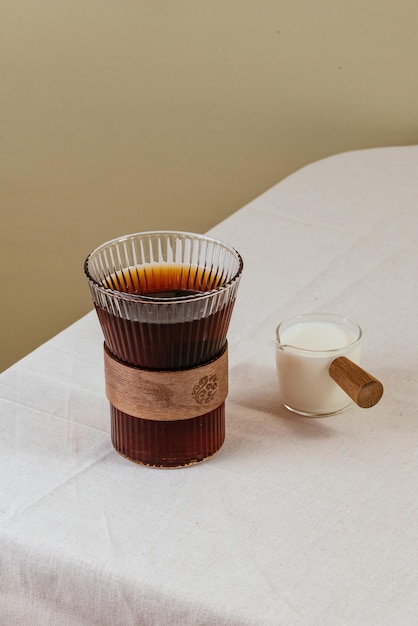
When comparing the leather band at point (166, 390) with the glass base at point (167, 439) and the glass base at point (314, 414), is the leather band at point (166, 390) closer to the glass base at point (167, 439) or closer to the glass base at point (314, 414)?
the glass base at point (167, 439)

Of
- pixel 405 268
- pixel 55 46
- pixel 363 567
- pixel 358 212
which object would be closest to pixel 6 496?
pixel 363 567

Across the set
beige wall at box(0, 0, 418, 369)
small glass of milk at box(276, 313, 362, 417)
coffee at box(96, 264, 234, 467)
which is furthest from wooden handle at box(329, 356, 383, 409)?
beige wall at box(0, 0, 418, 369)

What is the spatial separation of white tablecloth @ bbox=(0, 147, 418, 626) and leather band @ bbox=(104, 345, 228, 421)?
0.19ft

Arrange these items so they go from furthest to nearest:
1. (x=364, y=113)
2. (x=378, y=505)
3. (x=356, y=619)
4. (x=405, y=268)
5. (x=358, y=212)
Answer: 1. (x=364, y=113)
2. (x=358, y=212)
3. (x=405, y=268)
4. (x=378, y=505)
5. (x=356, y=619)

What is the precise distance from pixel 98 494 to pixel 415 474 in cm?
27

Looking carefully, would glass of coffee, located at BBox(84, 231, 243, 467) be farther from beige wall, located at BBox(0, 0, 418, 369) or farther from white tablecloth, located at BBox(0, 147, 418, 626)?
beige wall, located at BBox(0, 0, 418, 369)

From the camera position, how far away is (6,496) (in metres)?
0.76

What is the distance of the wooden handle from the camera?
0.81 m

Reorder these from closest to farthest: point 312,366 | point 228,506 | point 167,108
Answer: point 228,506 < point 312,366 < point 167,108

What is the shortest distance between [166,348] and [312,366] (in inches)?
6.8

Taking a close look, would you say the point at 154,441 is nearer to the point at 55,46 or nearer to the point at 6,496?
the point at 6,496

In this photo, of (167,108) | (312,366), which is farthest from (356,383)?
(167,108)

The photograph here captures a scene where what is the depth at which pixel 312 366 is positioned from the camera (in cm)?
85

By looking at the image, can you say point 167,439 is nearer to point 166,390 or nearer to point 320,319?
point 166,390
